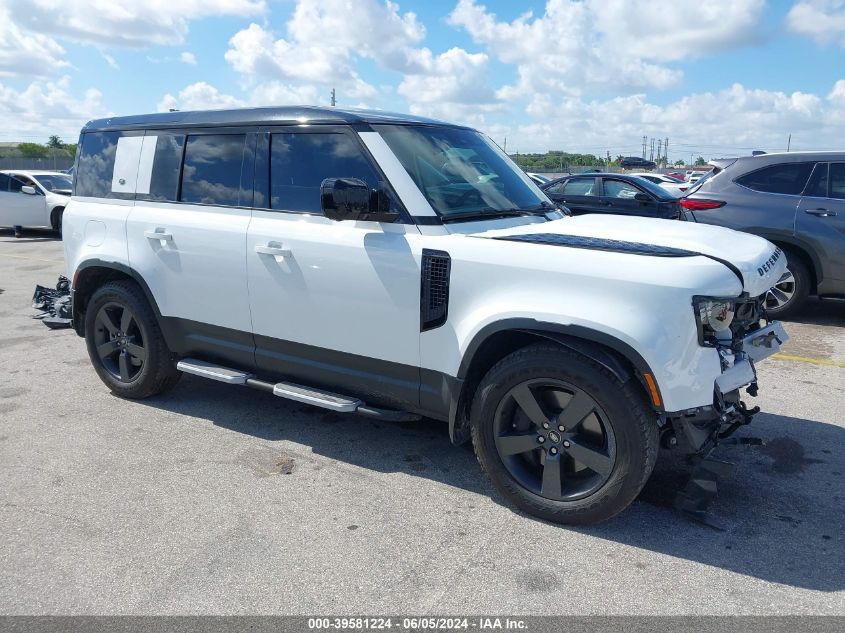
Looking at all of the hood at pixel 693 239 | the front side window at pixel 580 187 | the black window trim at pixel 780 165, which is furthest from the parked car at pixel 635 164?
the hood at pixel 693 239

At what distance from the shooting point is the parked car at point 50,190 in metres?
15.6

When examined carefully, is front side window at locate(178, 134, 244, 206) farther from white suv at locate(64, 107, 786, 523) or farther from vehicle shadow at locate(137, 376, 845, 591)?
vehicle shadow at locate(137, 376, 845, 591)

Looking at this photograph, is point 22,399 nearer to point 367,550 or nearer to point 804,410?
point 367,550

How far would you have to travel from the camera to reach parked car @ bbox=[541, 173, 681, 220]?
12.0 metres

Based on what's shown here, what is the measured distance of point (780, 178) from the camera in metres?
7.80

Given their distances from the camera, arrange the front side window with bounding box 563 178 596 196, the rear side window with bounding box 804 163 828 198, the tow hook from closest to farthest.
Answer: the tow hook → the rear side window with bounding box 804 163 828 198 → the front side window with bounding box 563 178 596 196

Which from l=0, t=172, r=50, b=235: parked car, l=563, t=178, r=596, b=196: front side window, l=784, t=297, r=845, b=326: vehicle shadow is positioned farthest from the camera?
l=0, t=172, r=50, b=235: parked car

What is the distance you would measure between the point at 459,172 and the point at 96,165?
9.30 ft

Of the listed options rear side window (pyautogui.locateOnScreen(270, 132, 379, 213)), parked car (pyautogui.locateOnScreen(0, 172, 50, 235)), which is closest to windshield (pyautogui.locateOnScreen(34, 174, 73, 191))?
parked car (pyautogui.locateOnScreen(0, 172, 50, 235))

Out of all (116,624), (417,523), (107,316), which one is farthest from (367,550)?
(107,316)

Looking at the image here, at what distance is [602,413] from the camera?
320 centimetres

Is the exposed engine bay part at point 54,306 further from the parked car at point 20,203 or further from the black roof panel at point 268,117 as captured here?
the parked car at point 20,203

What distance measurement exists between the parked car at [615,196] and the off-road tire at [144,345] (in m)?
8.47

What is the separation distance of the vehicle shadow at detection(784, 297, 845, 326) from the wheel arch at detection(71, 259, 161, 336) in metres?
6.89
